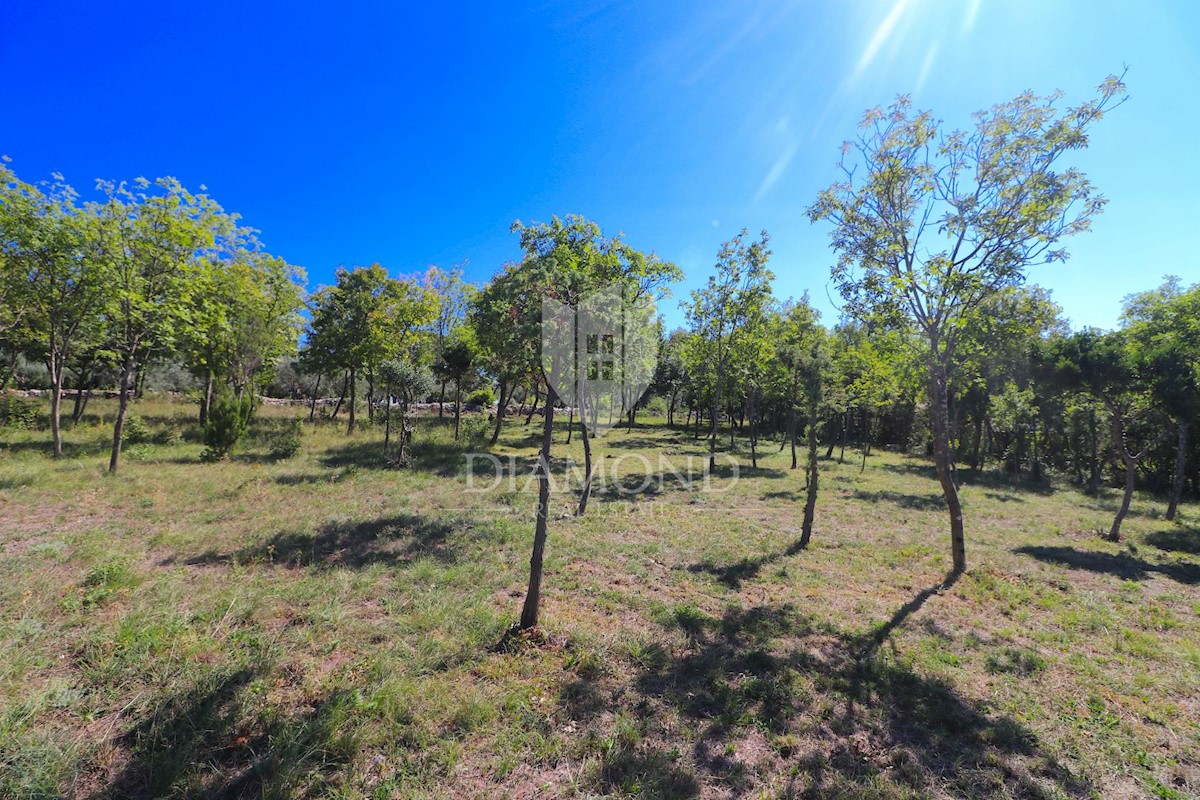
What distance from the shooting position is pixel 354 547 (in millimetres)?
8586

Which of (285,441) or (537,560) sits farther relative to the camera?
(285,441)

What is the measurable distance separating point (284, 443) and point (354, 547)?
42.9 feet

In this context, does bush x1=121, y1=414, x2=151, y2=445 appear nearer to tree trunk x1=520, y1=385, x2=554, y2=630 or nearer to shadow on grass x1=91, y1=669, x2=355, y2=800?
shadow on grass x1=91, y1=669, x2=355, y2=800

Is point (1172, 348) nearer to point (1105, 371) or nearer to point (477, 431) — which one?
point (1105, 371)

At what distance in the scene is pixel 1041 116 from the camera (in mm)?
7781

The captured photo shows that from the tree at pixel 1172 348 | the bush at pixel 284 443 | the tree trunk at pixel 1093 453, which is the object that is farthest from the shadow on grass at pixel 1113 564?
the bush at pixel 284 443

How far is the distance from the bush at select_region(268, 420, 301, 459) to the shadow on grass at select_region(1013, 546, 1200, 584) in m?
25.3

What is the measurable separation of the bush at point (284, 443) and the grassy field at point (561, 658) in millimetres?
6278

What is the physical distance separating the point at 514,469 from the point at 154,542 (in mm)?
11177

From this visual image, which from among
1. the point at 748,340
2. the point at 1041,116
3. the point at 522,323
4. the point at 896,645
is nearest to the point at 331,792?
the point at 522,323

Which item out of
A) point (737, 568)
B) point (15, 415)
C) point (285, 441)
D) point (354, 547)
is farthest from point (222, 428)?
point (737, 568)

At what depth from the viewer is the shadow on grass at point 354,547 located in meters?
7.67

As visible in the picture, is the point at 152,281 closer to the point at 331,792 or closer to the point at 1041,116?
the point at 331,792

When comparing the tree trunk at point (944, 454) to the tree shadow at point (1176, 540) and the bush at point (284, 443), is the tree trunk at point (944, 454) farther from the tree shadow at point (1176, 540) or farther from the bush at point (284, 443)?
the bush at point (284, 443)
